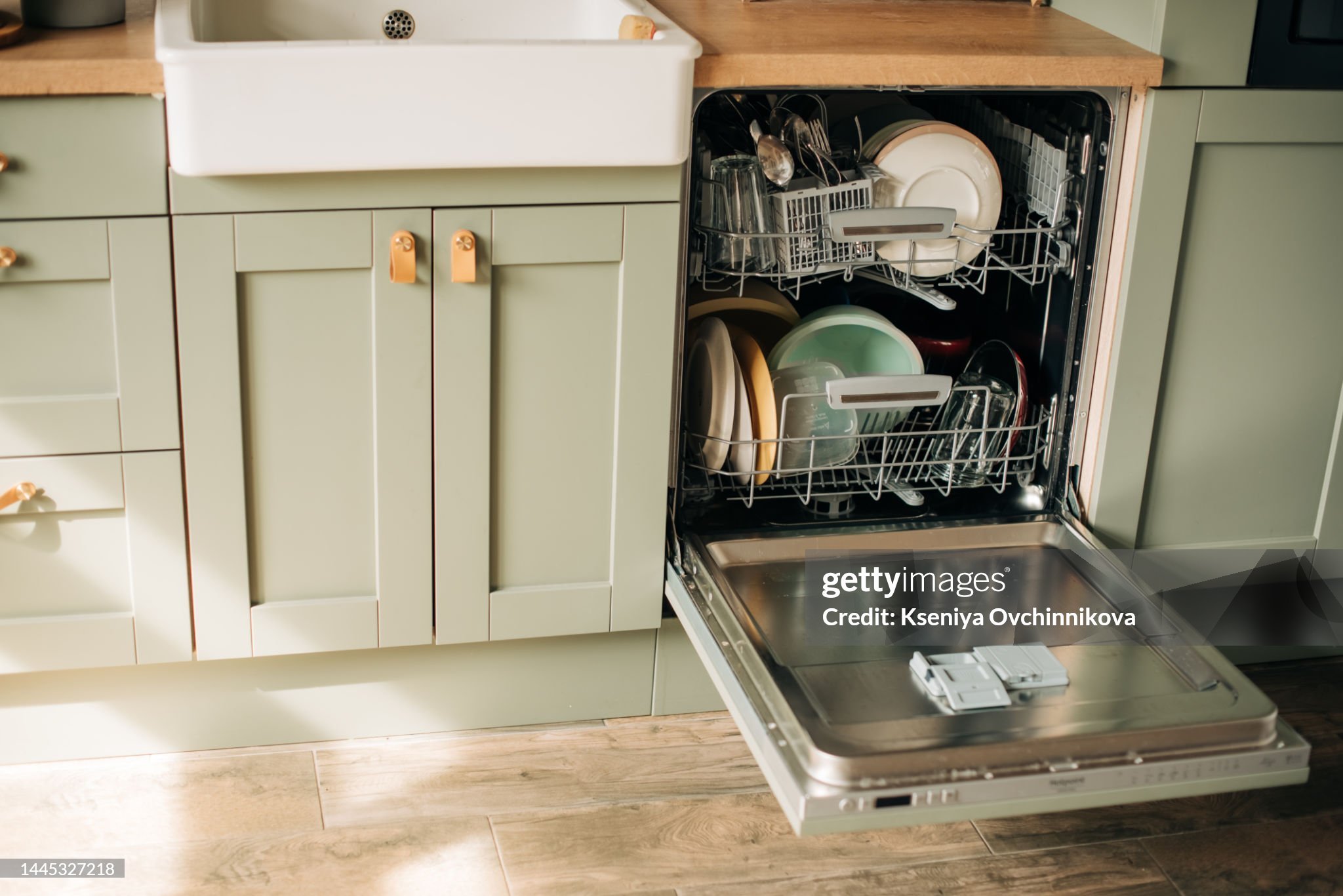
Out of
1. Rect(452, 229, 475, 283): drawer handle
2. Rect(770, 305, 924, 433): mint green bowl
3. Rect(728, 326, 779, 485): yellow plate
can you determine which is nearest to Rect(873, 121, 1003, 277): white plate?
→ Rect(770, 305, 924, 433): mint green bowl

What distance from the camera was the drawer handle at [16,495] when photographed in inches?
65.0

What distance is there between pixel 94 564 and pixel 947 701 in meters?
1.07

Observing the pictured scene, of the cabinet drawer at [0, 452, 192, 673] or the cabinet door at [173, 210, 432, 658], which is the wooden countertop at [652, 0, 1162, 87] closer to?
the cabinet door at [173, 210, 432, 658]

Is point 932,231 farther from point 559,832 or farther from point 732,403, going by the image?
point 559,832

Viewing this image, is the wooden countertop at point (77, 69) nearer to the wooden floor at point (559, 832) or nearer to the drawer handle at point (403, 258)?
the drawer handle at point (403, 258)

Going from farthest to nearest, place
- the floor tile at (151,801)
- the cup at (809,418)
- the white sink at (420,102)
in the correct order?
the cup at (809,418), the floor tile at (151,801), the white sink at (420,102)

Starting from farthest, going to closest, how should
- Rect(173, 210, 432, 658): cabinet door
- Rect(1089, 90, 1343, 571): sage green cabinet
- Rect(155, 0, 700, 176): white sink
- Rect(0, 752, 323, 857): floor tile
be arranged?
Rect(1089, 90, 1343, 571): sage green cabinet, Rect(0, 752, 323, 857): floor tile, Rect(173, 210, 432, 658): cabinet door, Rect(155, 0, 700, 176): white sink

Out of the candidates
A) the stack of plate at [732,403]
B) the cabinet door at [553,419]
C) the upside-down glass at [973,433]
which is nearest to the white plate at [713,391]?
the stack of plate at [732,403]

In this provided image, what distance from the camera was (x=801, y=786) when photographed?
1.37 metres

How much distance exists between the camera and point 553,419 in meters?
1.78

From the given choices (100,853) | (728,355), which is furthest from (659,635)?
(100,853)

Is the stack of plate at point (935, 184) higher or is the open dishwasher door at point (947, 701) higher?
the stack of plate at point (935, 184)

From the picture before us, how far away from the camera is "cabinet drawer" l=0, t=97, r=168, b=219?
153cm

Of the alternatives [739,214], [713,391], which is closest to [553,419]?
[713,391]
